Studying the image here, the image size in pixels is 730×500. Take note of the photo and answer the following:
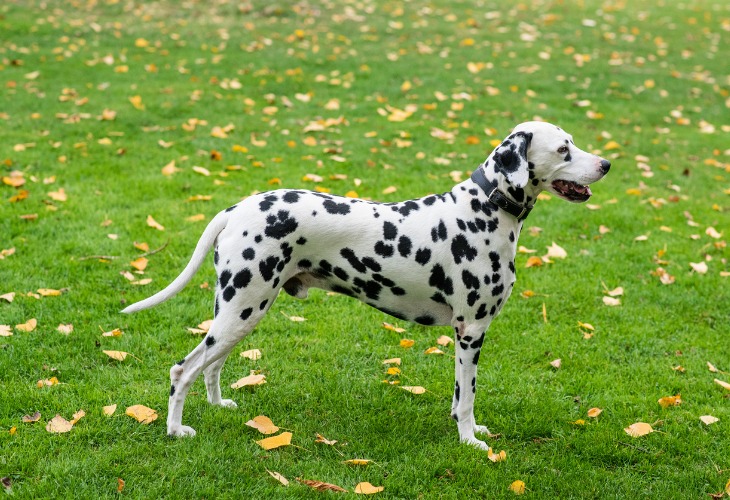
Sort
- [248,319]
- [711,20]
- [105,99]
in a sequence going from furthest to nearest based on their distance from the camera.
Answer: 1. [711,20]
2. [105,99]
3. [248,319]

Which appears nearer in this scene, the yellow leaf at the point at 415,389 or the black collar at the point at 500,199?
the black collar at the point at 500,199

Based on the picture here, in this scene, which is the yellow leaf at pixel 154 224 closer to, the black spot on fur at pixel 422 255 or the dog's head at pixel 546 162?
the black spot on fur at pixel 422 255

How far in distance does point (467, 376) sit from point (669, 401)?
1.50 metres

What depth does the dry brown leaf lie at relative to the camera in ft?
15.1

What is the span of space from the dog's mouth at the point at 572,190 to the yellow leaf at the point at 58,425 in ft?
9.89

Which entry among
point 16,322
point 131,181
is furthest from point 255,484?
point 131,181

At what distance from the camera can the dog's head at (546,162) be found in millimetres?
3812

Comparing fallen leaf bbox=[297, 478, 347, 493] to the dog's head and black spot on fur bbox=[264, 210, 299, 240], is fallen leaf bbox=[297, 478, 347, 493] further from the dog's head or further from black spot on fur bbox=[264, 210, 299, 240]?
the dog's head

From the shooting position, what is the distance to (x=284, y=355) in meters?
5.07

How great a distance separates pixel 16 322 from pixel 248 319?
2.18 m

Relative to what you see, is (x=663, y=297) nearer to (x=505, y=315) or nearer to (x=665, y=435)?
(x=505, y=315)

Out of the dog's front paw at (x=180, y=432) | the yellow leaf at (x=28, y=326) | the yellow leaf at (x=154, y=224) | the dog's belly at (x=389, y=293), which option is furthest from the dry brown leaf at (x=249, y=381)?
the yellow leaf at (x=154, y=224)

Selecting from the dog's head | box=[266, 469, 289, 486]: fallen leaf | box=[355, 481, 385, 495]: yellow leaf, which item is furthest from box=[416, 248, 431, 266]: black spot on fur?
box=[266, 469, 289, 486]: fallen leaf

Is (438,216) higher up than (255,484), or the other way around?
(438,216)
